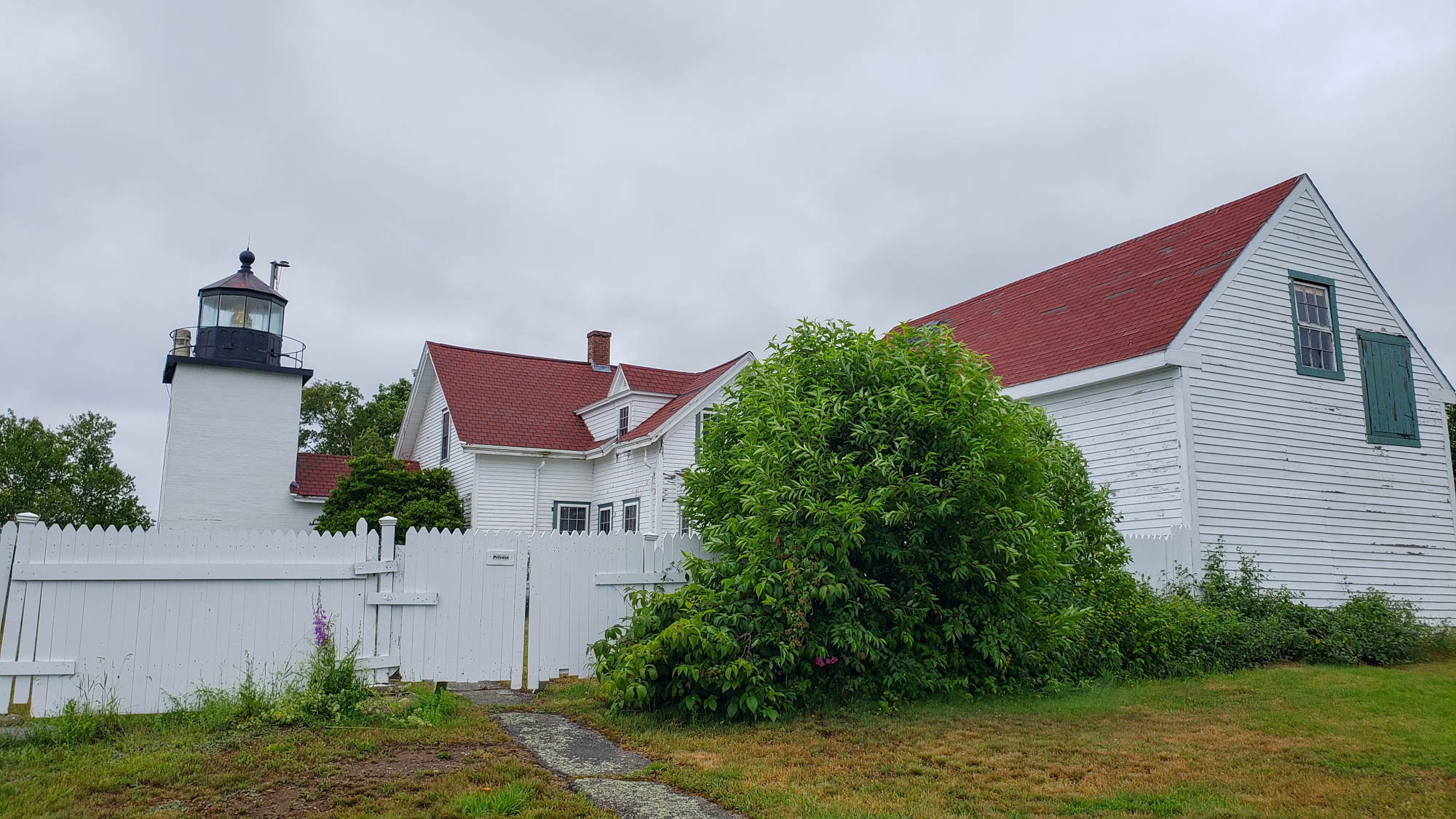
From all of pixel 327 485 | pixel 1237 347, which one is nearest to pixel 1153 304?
pixel 1237 347

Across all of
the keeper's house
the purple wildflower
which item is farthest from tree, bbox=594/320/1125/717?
the keeper's house

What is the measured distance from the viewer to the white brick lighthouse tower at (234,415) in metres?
22.2

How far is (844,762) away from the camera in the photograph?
235 inches

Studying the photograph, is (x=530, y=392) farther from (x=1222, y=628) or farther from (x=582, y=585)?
(x=1222, y=628)

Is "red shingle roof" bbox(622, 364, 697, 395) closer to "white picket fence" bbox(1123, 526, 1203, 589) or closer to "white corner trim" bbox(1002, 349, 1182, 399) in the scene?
"white corner trim" bbox(1002, 349, 1182, 399)

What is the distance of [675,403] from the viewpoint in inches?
852

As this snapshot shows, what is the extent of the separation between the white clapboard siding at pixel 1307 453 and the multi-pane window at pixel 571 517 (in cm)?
1463

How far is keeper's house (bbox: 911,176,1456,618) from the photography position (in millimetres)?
12391

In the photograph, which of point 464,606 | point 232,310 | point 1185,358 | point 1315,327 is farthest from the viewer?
point 232,310

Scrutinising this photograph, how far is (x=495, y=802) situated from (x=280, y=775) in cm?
157

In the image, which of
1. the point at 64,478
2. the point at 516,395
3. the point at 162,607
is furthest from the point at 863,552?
the point at 64,478

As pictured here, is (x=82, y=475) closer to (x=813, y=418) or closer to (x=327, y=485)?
(x=327, y=485)

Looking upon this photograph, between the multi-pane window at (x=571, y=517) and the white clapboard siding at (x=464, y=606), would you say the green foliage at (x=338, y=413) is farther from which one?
the white clapboard siding at (x=464, y=606)

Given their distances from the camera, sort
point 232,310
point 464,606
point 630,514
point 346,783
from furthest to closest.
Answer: point 232,310 < point 630,514 < point 464,606 < point 346,783
